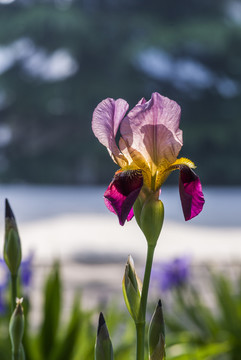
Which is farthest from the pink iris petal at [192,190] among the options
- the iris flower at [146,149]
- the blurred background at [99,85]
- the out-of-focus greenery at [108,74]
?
the out-of-focus greenery at [108,74]

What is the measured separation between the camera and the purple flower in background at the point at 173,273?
167 centimetres

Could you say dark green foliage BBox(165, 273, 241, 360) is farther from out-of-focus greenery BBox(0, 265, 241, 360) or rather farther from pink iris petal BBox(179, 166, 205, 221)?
pink iris petal BBox(179, 166, 205, 221)

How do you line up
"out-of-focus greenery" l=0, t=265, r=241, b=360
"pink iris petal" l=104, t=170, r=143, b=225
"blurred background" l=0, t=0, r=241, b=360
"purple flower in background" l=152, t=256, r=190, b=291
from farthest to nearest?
"blurred background" l=0, t=0, r=241, b=360, "purple flower in background" l=152, t=256, r=190, b=291, "out-of-focus greenery" l=0, t=265, r=241, b=360, "pink iris petal" l=104, t=170, r=143, b=225

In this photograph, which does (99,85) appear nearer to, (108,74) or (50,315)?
(108,74)

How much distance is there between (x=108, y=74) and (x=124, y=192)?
12.0 metres

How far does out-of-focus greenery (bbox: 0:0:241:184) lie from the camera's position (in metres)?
11.8

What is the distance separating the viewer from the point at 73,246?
587cm

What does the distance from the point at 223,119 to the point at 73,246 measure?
7.44 m

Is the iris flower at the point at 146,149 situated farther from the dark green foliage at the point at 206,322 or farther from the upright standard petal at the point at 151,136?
the dark green foliage at the point at 206,322

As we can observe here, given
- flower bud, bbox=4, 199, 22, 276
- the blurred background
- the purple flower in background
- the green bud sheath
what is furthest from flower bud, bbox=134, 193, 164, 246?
the blurred background

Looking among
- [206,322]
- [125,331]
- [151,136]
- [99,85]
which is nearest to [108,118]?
[151,136]

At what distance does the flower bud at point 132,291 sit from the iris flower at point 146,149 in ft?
0.14

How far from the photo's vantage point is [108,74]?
12164 mm

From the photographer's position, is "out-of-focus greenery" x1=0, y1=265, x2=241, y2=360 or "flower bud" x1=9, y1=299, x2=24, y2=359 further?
"out-of-focus greenery" x1=0, y1=265, x2=241, y2=360
